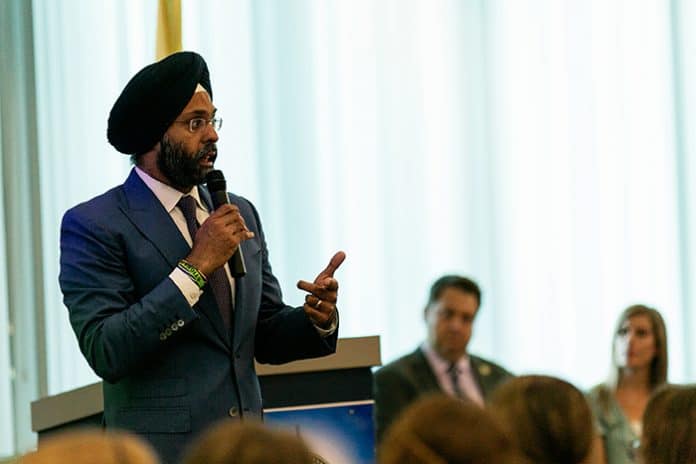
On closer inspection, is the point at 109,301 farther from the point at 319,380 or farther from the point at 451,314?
the point at 451,314

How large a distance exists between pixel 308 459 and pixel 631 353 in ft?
12.1

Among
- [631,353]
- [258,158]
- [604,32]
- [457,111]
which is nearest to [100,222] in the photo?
[631,353]

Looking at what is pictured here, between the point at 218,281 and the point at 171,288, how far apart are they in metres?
0.21

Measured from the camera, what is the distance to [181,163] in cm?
292

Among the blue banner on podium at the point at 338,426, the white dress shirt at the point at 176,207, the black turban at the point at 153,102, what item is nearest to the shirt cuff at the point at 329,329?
the white dress shirt at the point at 176,207

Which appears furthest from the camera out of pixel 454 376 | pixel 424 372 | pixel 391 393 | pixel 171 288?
pixel 454 376

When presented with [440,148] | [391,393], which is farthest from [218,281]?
[440,148]

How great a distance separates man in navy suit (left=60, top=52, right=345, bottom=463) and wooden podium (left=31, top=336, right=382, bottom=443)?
28.3 inches

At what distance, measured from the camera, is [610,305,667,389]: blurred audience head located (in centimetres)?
507

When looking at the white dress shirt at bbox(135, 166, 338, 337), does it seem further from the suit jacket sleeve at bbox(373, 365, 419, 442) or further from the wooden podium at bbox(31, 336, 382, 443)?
the suit jacket sleeve at bbox(373, 365, 419, 442)

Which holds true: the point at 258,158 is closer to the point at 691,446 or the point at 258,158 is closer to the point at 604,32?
the point at 604,32

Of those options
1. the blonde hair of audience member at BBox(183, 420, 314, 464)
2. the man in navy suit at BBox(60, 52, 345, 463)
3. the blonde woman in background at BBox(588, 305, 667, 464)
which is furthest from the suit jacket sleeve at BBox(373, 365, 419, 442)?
the blonde hair of audience member at BBox(183, 420, 314, 464)

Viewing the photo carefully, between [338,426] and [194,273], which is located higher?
[194,273]

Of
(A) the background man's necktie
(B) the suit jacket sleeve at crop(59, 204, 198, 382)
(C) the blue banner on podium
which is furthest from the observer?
(A) the background man's necktie
